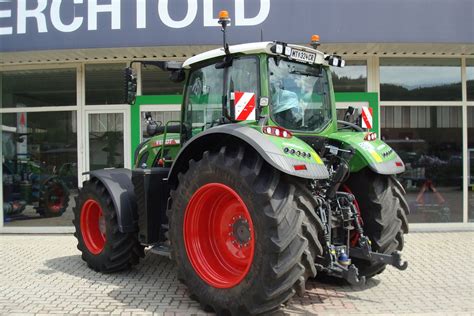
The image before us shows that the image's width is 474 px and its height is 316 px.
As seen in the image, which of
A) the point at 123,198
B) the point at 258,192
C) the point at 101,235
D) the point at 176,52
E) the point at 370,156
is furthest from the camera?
the point at 176,52

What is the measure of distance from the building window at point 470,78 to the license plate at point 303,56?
17.8 ft

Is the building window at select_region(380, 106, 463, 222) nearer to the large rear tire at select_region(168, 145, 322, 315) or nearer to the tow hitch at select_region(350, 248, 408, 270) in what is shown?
the tow hitch at select_region(350, 248, 408, 270)

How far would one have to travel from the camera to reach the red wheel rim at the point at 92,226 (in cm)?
612

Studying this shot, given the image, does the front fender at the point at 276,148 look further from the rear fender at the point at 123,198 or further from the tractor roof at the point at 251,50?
the rear fender at the point at 123,198

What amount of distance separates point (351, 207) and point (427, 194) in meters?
5.18

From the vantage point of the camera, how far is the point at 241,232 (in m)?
4.34

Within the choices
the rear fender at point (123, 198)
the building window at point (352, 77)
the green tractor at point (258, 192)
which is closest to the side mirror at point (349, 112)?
the green tractor at point (258, 192)

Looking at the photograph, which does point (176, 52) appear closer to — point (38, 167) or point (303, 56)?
point (38, 167)

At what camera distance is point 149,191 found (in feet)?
17.1

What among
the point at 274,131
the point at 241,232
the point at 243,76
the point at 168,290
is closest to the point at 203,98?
the point at 243,76

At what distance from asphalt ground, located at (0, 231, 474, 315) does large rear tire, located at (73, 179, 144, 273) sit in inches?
7.4

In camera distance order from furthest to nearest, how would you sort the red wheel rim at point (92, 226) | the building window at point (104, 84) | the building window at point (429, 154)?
the building window at point (104, 84) < the building window at point (429, 154) < the red wheel rim at point (92, 226)

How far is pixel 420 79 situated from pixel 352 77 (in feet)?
4.40

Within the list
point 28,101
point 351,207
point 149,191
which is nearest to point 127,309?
point 149,191
